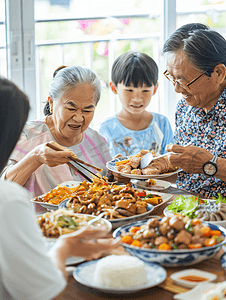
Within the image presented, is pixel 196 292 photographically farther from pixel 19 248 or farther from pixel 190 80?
pixel 190 80

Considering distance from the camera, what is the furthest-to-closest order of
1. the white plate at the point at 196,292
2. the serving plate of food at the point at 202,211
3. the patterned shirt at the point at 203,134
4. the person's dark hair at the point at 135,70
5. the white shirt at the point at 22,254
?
the person's dark hair at the point at 135,70
the patterned shirt at the point at 203,134
the serving plate of food at the point at 202,211
the white plate at the point at 196,292
the white shirt at the point at 22,254

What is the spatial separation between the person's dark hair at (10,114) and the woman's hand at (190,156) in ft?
3.83

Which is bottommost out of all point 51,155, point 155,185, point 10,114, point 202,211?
point 155,185

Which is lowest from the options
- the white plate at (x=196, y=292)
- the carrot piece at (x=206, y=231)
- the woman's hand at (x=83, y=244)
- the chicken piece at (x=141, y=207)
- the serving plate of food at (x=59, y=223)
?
the chicken piece at (x=141, y=207)

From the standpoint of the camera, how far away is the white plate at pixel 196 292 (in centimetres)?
86

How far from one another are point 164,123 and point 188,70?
4.24 feet

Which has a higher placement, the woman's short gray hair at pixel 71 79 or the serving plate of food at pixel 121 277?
the woman's short gray hair at pixel 71 79

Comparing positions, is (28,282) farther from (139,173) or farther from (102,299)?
(139,173)

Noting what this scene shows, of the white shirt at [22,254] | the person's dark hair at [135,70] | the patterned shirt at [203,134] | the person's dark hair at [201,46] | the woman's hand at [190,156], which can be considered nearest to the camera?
the white shirt at [22,254]

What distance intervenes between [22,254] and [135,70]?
2.47 m

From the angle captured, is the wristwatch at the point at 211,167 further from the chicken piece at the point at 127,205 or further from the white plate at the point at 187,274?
the white plate at the point at 187,274

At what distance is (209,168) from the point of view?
1936 mm

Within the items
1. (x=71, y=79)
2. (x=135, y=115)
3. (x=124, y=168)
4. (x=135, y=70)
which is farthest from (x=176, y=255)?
(x=135, y=115)

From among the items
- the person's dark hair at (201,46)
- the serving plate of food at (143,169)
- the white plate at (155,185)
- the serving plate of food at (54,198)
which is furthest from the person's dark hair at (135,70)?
the serving plate of food at (54,198)
